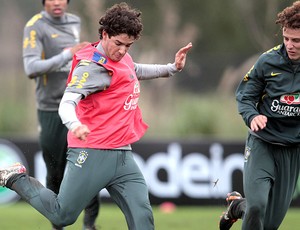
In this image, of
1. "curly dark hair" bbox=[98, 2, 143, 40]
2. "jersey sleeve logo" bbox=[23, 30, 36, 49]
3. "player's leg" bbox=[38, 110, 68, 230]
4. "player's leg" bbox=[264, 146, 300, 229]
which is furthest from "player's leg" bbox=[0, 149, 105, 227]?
"jersey sleeve logo" bbox=[23, 30, 36, 49]

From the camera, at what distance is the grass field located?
10797 millimetres

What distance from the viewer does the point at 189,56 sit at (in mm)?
17766

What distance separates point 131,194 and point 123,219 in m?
4.45

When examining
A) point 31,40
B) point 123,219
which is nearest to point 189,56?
point 123,219

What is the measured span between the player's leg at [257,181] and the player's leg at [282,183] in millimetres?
70

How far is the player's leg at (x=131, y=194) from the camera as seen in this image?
727cm

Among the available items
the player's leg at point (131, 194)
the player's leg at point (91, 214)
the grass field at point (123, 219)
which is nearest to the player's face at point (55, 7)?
the player's leg at point (91, 214)

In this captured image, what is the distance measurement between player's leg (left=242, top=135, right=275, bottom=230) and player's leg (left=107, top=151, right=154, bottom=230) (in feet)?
2.91

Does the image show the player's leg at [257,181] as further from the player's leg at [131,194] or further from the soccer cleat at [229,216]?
the player's leg at [131,194]

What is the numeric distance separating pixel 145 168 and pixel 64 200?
6.23 metres

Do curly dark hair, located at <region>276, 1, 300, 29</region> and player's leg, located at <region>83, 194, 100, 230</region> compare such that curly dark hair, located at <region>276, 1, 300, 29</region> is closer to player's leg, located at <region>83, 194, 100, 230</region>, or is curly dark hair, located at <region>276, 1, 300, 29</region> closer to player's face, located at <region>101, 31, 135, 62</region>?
player's face, located at <region>101, 31, 135, 62</region>

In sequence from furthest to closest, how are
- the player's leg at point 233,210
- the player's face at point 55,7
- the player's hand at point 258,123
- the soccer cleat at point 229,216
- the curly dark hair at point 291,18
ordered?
the player's face at point 55,7
the soccer cleat at point 229,216
the player's leg at point 233,210
the curly dark hair at point 291,18
the player's hand at point 258,123

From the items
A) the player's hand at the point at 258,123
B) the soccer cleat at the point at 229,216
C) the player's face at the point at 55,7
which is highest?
the player's face at the point at 55,7

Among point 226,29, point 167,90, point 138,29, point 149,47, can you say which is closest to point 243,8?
point 226,29
